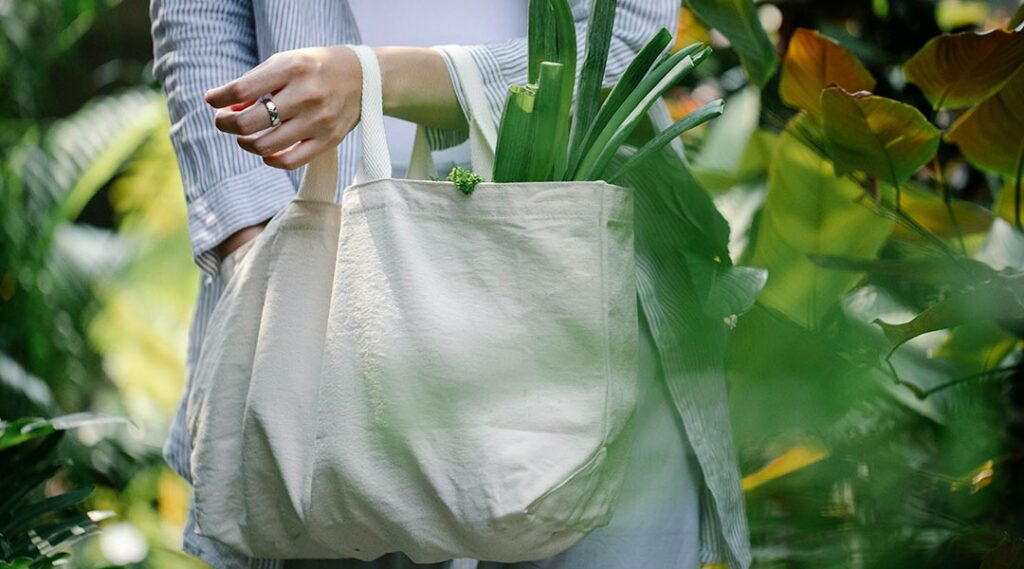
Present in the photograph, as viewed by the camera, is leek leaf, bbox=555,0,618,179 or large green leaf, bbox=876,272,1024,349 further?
leek leaf, bbox=555,0,618,179

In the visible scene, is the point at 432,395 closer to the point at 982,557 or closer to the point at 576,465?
the point at 576,465

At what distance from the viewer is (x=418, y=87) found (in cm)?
102

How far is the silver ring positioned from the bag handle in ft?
0.15

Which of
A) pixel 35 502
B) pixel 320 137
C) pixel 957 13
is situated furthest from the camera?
pixel 957 13

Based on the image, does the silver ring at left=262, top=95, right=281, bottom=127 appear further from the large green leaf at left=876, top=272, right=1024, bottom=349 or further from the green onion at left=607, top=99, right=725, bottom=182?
the large green leaf at left=876, top=272, right=1024, bottom=349

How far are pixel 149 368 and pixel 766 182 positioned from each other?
2.41 meters

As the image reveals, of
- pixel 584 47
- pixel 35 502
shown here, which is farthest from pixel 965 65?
pixel 35 502

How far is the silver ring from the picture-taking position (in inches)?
37.4

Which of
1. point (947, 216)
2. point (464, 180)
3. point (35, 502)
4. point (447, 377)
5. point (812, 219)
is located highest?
point (464, 180)

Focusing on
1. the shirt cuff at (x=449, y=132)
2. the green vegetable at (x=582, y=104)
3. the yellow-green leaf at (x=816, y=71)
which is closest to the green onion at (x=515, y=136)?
the green vegetable at (x=582, y=104)

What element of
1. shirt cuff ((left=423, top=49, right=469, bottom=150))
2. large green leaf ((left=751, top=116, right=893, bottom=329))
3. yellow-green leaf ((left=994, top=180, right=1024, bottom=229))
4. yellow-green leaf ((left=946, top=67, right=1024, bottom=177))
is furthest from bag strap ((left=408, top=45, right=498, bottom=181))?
yellow-green leaf ((left=994, top=180, right=1024, bottom=229))

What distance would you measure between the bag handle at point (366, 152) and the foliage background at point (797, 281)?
28 cm

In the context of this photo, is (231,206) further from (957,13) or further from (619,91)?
(957,13)

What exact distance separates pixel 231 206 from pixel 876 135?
64 cm
